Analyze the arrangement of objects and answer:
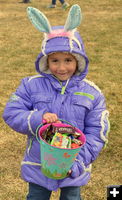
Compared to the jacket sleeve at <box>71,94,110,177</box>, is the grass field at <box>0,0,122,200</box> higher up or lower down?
lower down

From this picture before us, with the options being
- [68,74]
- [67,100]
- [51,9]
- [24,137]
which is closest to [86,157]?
[67,100]

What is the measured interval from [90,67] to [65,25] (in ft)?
13.6

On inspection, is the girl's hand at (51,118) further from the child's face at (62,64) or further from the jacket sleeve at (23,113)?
the child's face at (62,64)

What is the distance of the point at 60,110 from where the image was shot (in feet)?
6.91

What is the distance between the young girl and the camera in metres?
2.09

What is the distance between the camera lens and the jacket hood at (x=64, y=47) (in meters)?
2.08

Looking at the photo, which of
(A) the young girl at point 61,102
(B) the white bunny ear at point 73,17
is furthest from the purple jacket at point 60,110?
(B) the white bunny ear at point 73,17

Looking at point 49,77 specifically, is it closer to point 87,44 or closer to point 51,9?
point 87,44

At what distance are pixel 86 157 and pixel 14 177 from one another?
1430 mm

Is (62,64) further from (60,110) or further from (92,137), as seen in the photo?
(92,137)

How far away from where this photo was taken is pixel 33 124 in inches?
80.1
